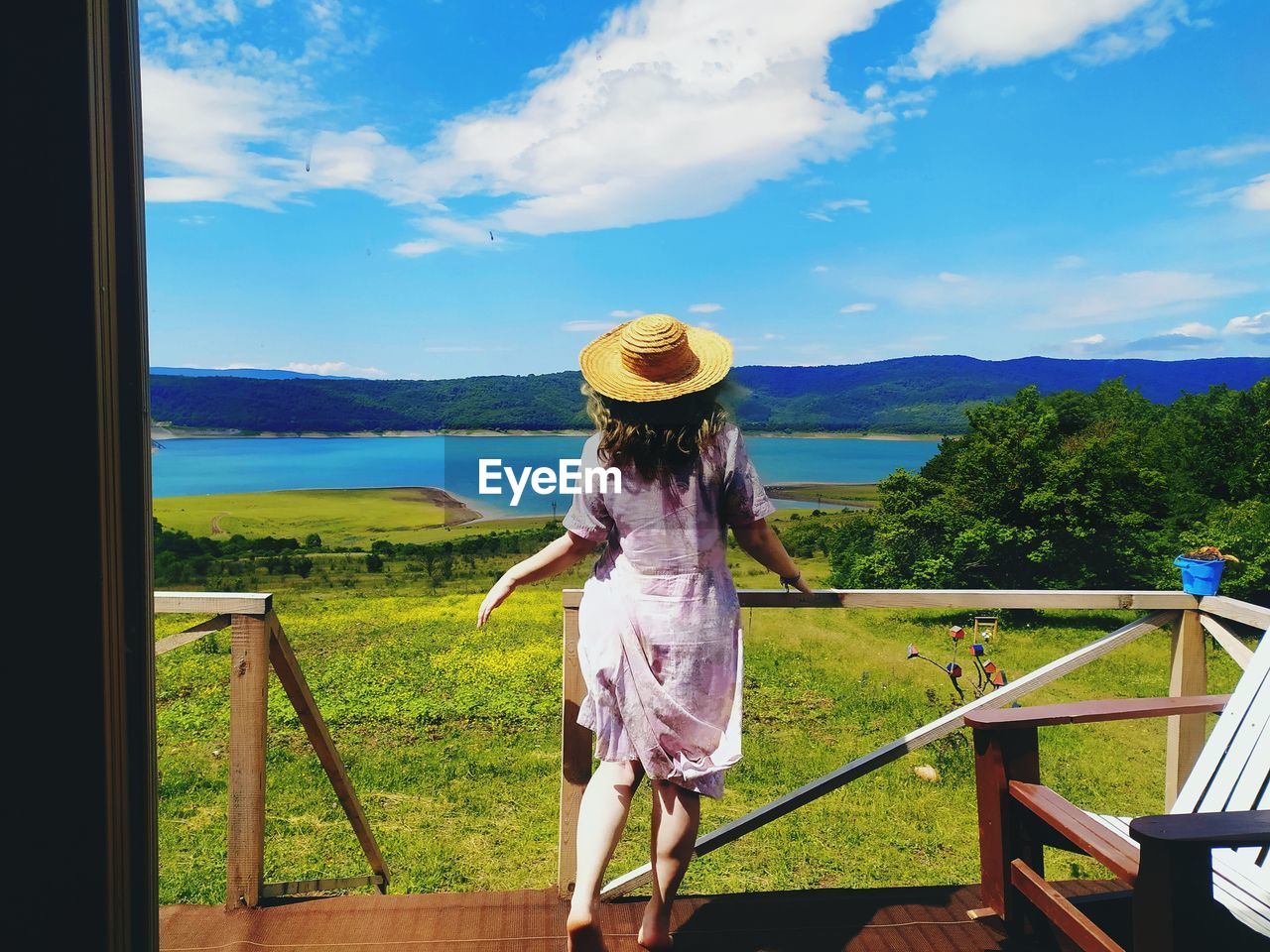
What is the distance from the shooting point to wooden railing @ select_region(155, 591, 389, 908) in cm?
168

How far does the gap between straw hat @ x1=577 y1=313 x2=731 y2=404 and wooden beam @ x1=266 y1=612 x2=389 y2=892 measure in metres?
0.83

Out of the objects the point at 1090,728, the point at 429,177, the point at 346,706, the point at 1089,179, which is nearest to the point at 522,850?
the point at 346,706

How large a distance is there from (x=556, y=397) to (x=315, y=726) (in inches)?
494

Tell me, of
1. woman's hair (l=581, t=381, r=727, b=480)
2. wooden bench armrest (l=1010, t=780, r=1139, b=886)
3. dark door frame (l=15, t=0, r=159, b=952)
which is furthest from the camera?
woman's hair (l=581, t=381, r=727, b=480)

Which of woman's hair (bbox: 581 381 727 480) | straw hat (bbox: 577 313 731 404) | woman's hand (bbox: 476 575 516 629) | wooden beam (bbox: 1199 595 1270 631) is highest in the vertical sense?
straw hat (bbox: 577 313 731 404)

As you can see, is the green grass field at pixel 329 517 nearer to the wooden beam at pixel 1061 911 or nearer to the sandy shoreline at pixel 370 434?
the sandy shoreline at pixel 370 434

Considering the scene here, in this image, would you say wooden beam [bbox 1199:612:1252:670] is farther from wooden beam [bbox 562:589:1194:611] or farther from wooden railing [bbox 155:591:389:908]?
wooden railing [bbox 155:591:389:908]

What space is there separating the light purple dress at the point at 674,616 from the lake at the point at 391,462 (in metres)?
13.1

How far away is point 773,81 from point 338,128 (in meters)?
19.4

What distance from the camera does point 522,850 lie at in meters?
5.19

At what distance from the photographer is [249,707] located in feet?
5.60

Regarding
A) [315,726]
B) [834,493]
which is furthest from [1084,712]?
[834,493]

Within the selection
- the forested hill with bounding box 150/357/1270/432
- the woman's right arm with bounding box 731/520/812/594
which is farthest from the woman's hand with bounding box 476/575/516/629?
the forested hill with bounding box 150/357/1270/432

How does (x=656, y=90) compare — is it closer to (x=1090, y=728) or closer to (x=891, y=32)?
(x=891, y=32)
